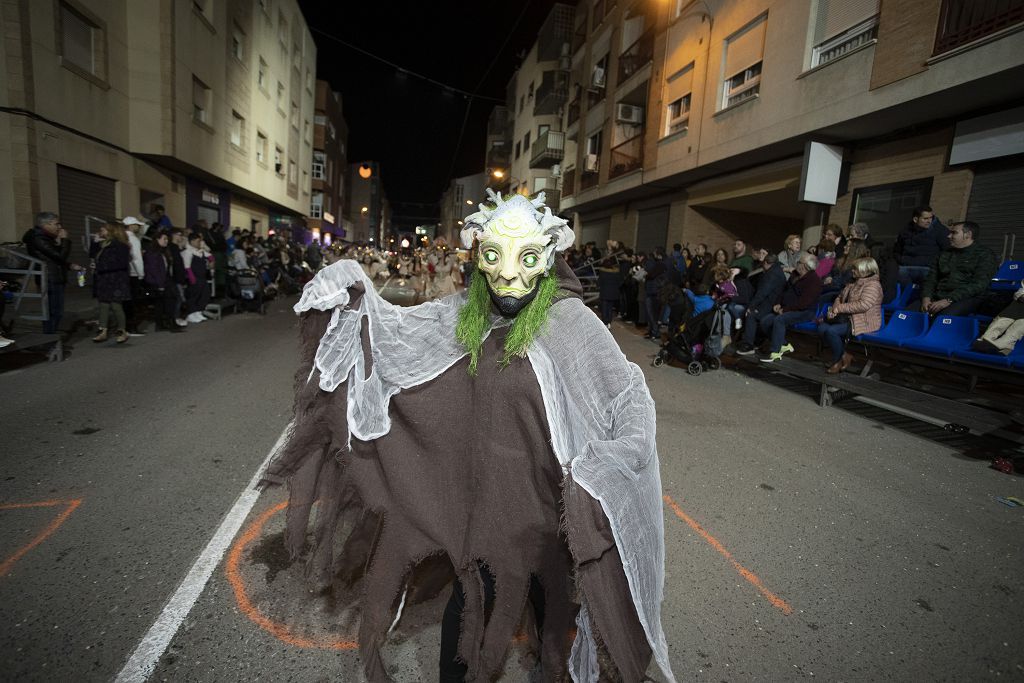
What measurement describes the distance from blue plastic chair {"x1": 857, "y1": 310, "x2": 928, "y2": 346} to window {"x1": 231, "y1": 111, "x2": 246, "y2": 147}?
2408cm

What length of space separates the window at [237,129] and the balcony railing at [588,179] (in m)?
15.6

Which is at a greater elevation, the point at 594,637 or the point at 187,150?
the point at 187,150

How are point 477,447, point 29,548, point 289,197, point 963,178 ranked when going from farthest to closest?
1. point 289,197
2. point 963,178
3. point 29,548
4. point 477,447

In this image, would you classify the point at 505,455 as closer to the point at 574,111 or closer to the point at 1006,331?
the point at 1006,331

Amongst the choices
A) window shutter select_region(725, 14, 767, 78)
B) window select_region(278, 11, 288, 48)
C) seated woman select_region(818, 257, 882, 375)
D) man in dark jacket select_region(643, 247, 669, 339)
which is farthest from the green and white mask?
window select_region(278, 11, 288, 48)

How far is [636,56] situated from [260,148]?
18940 mm

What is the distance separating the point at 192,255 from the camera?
11.1 meters

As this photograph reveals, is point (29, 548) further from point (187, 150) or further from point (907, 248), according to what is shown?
point (187, 150)

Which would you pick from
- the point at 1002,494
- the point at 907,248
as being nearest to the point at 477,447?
the point at 1002,494

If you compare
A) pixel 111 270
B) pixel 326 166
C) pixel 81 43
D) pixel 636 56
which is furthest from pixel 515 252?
pixel 326 166

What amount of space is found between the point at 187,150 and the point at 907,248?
19.8 meters

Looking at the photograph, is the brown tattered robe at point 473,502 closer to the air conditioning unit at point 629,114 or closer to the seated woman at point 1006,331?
the seated woman at point 1006,331

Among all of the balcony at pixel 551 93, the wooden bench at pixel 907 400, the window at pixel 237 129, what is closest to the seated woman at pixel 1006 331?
the wooden bench at pixel 907 400

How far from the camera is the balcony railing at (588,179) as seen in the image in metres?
23.6
